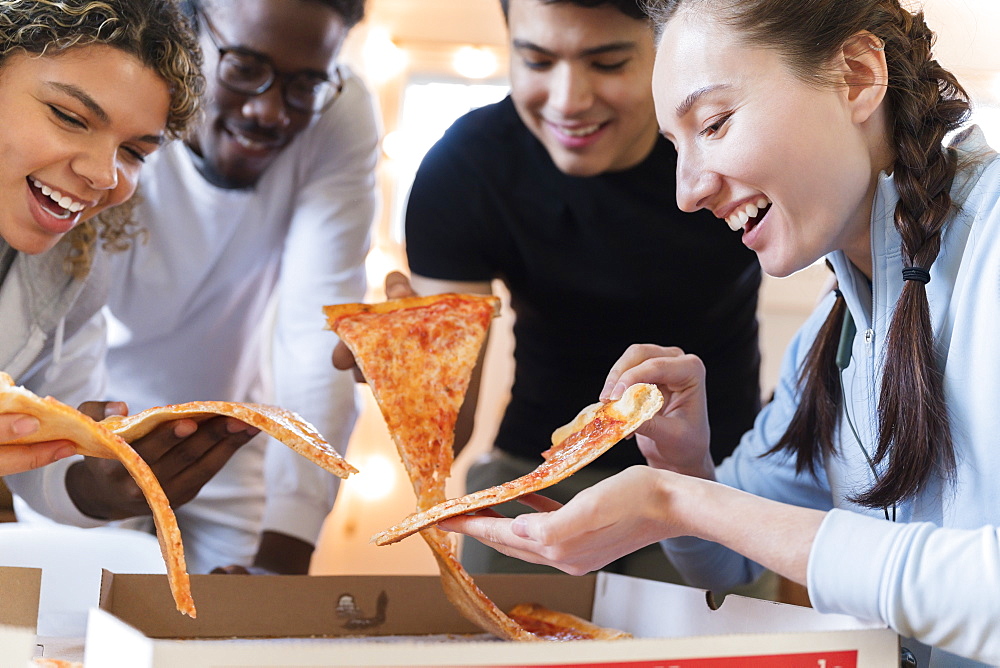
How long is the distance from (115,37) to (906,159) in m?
0.97

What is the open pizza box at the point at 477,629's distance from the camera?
1.90 feet

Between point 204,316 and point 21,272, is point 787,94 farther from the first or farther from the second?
point 204,316

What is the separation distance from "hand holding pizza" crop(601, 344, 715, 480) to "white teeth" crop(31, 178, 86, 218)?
0.73 meters

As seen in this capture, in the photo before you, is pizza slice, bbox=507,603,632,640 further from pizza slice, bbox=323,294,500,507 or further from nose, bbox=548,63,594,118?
nose, bbox=548,63,594,118

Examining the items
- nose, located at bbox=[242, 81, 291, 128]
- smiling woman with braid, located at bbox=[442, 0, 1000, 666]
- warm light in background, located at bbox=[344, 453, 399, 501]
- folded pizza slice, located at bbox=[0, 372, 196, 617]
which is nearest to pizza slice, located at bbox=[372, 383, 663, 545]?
smiling woman with braid, located at bbox=[442, 0, 1000, 666]

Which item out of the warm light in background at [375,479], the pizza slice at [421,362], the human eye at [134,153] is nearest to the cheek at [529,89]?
the pizza slice at [421,362]

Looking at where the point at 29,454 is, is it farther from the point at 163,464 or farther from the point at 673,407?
the point at 673,407

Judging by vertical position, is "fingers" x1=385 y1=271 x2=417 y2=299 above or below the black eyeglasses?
below

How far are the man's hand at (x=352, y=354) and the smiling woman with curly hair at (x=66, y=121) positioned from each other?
366 millimetres

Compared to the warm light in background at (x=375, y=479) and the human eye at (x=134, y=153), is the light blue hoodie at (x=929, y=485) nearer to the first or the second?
the human eye at (x=134, y=153)

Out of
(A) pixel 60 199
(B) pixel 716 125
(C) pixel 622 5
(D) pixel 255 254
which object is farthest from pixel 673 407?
(D) pixel 255 254

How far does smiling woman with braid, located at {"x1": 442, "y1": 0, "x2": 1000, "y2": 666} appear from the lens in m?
0.71

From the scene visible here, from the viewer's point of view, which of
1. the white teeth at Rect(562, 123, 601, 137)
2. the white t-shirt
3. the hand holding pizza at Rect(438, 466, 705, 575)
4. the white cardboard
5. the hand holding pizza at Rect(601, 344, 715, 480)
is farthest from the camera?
the white t-shirt

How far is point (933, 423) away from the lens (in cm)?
82
